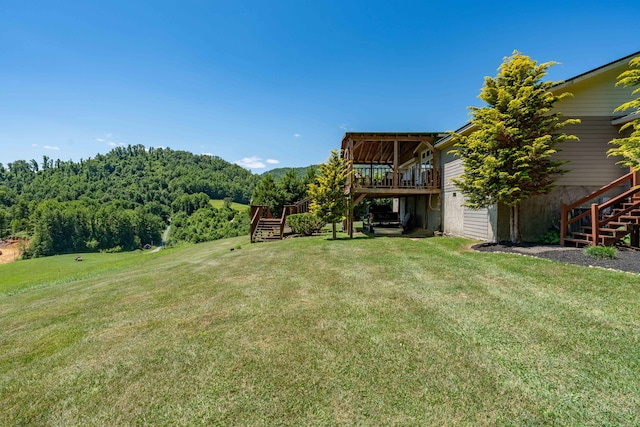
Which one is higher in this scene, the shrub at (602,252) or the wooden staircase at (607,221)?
the wooden staircase at (607,221)

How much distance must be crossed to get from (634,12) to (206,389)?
1561 centimetres

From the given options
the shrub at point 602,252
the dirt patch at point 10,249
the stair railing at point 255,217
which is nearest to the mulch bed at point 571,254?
the shrub at point 602,252

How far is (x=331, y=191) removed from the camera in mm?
12422

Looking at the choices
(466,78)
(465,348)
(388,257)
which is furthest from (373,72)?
(465,348)

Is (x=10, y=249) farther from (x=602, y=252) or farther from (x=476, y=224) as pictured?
(x=602, y=252)

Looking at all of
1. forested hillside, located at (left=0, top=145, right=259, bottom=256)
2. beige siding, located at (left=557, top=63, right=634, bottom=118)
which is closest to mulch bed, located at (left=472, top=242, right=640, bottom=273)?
beige siding, located at (left=557, top=63, right=634, bottom=118)

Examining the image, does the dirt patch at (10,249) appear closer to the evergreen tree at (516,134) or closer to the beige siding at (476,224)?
the beige siding at (476,224)

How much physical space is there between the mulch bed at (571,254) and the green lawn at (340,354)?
65 centimetres

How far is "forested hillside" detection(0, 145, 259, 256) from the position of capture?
72562mm

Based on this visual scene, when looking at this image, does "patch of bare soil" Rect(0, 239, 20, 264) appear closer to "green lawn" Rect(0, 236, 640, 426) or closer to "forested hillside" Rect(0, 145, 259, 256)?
Answer: "forested hillside" Rect(0, 145, 259, 256)

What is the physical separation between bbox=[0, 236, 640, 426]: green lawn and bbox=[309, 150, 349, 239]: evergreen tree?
644 cm

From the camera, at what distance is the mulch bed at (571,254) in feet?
20.8

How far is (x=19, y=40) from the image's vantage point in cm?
1037

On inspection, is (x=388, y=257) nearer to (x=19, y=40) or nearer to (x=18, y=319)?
(x=18, y=319)
